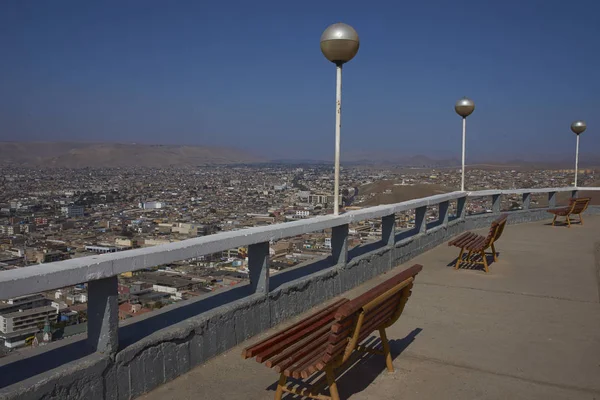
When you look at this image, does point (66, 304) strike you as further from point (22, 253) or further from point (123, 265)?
point (22, 253)

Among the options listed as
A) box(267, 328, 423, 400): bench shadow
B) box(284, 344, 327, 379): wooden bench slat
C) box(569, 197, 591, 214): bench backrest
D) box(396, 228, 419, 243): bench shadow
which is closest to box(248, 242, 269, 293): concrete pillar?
box(267, 328, 423, 400): bench shadow

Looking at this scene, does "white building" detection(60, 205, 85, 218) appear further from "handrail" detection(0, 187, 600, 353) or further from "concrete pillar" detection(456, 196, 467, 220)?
"handrail" detection(0, 187, 600, 353)

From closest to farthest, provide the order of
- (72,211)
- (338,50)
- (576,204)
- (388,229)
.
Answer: (338,50), (388,229), (576,204), (72,211)

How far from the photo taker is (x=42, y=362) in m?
3.28

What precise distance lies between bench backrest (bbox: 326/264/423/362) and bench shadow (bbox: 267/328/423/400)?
1.32ft

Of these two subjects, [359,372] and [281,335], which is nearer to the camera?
[281,335]

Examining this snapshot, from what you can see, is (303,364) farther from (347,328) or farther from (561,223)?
(561,223)

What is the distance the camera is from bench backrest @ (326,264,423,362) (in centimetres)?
332

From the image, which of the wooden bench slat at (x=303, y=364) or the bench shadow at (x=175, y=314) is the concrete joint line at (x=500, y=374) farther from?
the bench shadow at (x=175, y=314)

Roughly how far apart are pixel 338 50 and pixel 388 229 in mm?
2999

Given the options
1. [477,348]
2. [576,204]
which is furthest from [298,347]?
[576,204]

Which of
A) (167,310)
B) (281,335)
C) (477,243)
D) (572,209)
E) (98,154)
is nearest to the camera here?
(281,335)

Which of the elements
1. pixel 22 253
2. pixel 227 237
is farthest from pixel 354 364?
pixel 22 253

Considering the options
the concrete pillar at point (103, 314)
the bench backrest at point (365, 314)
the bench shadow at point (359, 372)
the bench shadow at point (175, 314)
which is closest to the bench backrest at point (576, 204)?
the bench shadow at point (359, 372)
